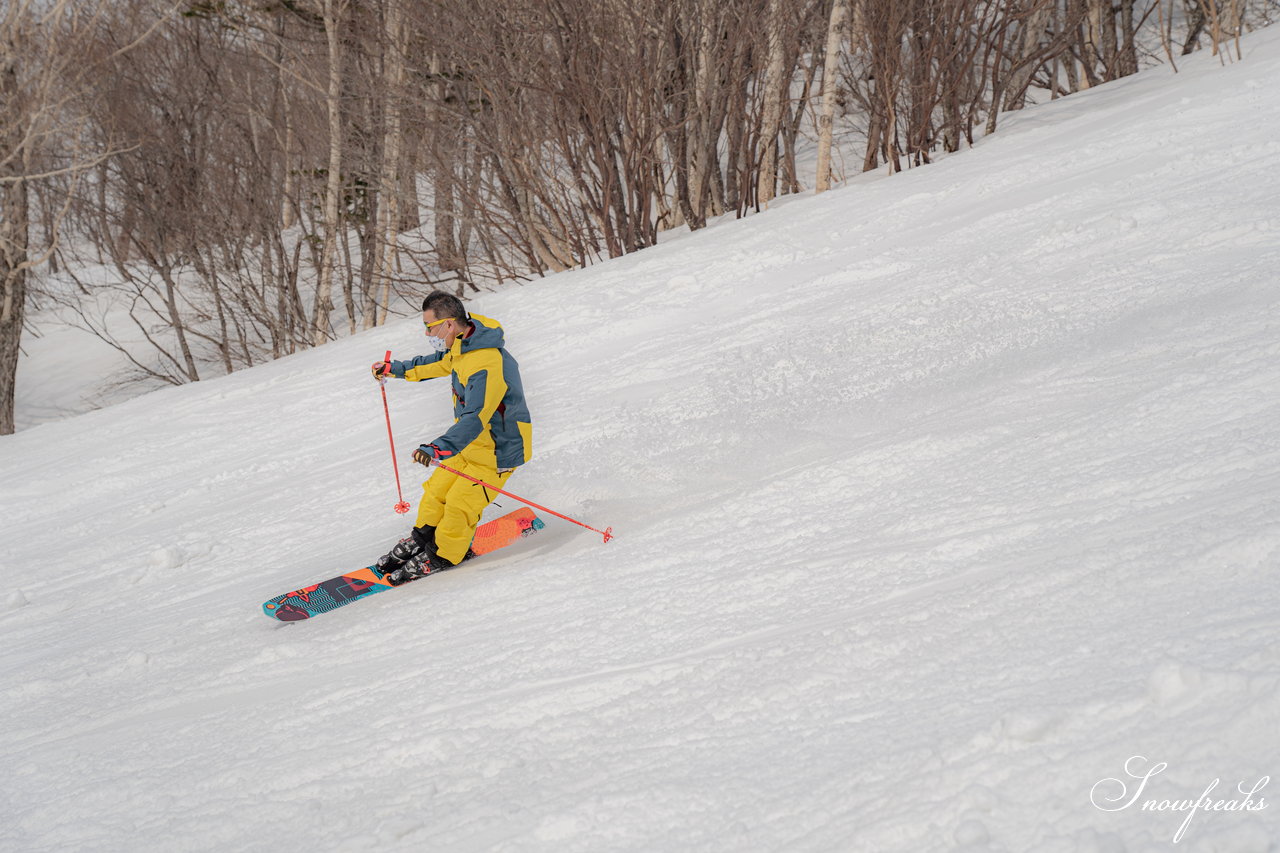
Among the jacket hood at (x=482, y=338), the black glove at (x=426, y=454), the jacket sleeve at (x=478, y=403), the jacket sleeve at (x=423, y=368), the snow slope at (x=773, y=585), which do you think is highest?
the jacket hood at (x=482, y=338)

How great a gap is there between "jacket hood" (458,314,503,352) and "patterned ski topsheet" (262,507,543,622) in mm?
973

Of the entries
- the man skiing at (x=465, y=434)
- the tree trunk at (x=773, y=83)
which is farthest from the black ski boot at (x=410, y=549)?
the tree trunk at (x=773, y=83)

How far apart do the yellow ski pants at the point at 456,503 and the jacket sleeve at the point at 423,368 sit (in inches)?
17.1

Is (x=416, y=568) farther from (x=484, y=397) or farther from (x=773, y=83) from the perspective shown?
(x=773, y=83)

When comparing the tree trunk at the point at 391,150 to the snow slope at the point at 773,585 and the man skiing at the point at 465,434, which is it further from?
the man skiing at the point at 465,434

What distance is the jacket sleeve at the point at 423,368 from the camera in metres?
4.73

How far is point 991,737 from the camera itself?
2.38 meters

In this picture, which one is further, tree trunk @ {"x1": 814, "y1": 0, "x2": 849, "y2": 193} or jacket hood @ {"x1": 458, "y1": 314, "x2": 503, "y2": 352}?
tree trunk @ {"x1": 814, "y1": 0, "x2": 849, "y2": 193}

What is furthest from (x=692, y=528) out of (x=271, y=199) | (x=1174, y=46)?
(x=1174, y=46)

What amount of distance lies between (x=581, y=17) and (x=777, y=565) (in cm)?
845

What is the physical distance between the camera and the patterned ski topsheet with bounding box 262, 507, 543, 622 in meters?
4.50

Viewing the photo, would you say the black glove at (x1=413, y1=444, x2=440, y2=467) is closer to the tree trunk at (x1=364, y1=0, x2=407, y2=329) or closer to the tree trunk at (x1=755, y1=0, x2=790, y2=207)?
the tree trunk at (x1=755, y1=0, x2=790, y2=207)

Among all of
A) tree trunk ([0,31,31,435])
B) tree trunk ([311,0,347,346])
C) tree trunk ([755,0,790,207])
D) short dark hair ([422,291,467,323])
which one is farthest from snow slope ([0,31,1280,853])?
tree trunk ([311,0,347,346])

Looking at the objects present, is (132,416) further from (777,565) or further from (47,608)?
(777,565)
